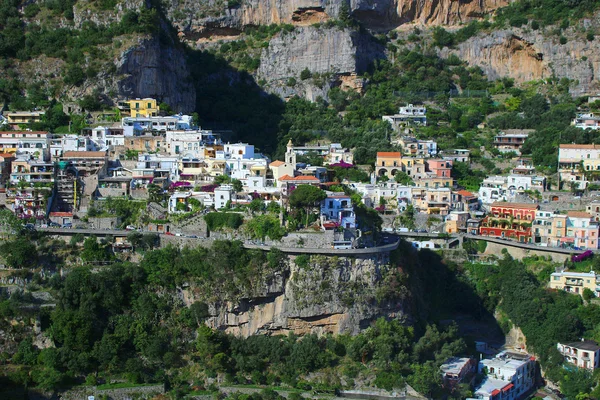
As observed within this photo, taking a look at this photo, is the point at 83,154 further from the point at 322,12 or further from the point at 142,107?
the point at 322,12

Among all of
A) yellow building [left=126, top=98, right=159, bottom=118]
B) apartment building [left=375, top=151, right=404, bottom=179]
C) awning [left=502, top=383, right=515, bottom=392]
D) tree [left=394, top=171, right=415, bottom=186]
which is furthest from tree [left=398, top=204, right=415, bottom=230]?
yellow building [left=126, top=98, right=159, bottom=118]

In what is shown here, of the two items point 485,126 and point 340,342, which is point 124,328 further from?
point 485,126

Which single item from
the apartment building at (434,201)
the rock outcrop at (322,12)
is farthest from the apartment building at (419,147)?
the rock outcrop at (322,12)

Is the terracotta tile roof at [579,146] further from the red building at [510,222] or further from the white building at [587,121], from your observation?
the red building at [510,222]

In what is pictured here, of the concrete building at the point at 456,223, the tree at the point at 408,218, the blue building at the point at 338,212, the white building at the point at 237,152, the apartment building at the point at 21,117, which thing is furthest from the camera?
the apartment building at the point at 21,117

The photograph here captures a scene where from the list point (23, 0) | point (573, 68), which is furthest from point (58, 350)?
point (573, 68)

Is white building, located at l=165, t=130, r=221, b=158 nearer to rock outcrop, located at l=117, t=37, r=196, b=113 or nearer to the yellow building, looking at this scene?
the yellow building
